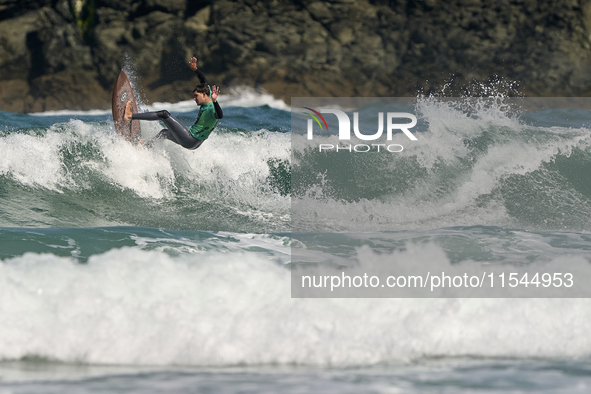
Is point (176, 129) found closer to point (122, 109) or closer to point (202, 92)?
A: point (202, 92)

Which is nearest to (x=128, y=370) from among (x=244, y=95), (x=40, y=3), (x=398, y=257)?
(x=398, y=257)

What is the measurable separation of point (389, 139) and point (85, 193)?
473 cm

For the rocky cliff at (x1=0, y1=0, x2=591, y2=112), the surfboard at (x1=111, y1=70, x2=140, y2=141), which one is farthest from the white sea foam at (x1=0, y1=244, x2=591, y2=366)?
the rocky cliff at (x1=0, y1=0, x2=591, y2=112)

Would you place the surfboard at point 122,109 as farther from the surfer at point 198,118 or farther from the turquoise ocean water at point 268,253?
the surfer at point 198,118

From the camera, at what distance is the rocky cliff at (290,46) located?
2222cm

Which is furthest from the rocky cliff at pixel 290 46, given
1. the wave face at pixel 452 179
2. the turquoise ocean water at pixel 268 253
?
the turquoise ocean water at pixel 268 253

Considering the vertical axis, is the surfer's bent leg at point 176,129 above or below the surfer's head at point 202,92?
below

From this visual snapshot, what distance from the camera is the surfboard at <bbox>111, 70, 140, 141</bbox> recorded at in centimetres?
812

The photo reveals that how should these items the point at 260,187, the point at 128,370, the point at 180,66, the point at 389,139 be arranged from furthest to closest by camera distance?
the point at 180,66
the point at 389,139
the point at 260,187
the point at 128,370

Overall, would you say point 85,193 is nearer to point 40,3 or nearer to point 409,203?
point 409,203

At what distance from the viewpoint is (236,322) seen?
3629mm

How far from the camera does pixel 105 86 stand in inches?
895

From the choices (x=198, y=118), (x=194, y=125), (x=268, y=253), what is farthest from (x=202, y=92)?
(x=268, y=253)

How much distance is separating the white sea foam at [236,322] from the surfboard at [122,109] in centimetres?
419
